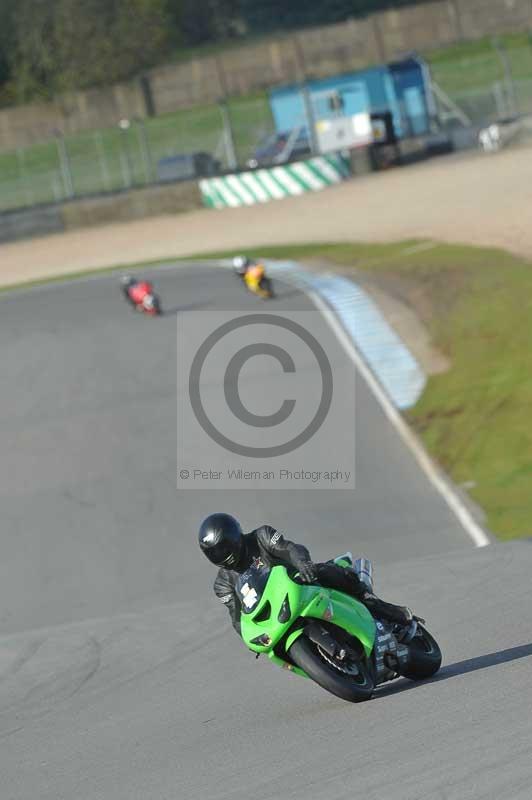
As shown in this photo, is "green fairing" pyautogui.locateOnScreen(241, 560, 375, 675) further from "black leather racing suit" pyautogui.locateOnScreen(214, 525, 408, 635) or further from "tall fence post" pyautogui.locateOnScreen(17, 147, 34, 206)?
"tall fence post" pyautogui.locateOnScreen(17, 147, 34, 206)

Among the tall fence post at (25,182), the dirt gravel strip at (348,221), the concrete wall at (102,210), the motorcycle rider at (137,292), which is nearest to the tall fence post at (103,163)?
the tall fence post at (25,182)

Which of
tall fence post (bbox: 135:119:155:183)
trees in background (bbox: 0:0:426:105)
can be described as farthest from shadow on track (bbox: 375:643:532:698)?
trees in background (bbox: 0:0:426:105)

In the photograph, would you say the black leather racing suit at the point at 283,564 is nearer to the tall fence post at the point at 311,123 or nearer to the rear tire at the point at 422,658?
the rear tire at the point at 422,658

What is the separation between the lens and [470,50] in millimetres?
60469

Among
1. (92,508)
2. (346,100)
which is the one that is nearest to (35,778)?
(92,508)

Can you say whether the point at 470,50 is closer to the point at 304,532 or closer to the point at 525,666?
the point at 304,532

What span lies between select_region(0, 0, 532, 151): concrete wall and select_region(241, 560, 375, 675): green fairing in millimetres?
57300

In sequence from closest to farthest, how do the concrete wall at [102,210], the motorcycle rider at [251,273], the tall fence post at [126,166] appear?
the motorcycle rider at [251,273] → the concrete wall at [102,210] → the tall fence post at [126,166]

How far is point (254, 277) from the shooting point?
2206 cm

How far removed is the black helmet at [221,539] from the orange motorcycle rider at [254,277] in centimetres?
1564

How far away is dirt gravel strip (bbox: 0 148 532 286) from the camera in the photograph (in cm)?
2869

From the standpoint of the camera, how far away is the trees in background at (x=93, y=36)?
221ft

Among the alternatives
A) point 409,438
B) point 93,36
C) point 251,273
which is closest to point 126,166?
point 251,273

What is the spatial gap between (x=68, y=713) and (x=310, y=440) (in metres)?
7.56
